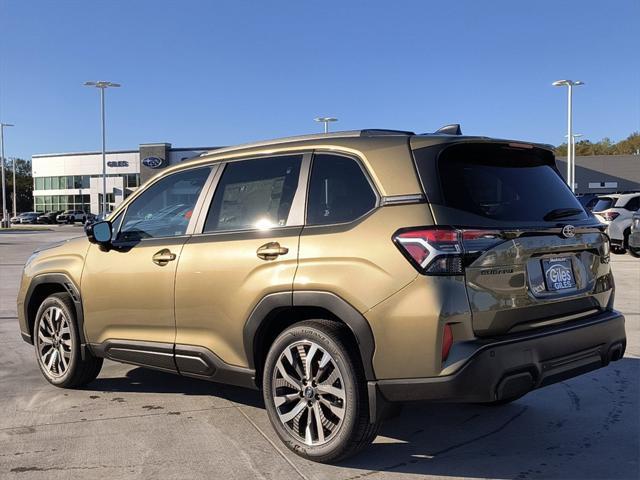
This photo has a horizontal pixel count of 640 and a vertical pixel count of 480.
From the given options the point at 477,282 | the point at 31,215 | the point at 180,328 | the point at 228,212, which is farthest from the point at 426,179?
the point at 31,215

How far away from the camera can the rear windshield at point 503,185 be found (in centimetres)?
339

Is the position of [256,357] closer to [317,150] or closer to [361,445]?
[361,445]

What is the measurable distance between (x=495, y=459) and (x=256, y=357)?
62.2 inches

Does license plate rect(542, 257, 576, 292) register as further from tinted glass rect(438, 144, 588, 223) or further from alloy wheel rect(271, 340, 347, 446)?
alloy wheel rect(271, 340, 347, 446)

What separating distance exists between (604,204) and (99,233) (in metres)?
15.8

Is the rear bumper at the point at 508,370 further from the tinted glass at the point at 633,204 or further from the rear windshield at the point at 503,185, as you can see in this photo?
the tinted glass at the point at 633,204

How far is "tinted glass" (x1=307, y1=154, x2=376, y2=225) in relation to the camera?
3564 mm

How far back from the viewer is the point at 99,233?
4766 mm

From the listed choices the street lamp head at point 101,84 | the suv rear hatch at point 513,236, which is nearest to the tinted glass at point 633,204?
the suv rear hatch at point 513,236

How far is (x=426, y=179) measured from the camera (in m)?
3.36

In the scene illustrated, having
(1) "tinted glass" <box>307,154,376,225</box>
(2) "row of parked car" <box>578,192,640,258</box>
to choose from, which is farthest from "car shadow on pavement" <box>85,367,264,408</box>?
(2) "row of parked car" <box>578,192,640,258</box>

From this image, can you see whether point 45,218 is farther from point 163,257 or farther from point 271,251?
point 271,251

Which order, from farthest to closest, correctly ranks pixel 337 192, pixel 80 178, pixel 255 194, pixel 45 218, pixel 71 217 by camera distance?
pixel 80 178 < pixel 45 218 < pixel 71 217 < pixel 255 194 < pixel 337 192

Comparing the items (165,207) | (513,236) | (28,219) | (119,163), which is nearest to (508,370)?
(513,236)
